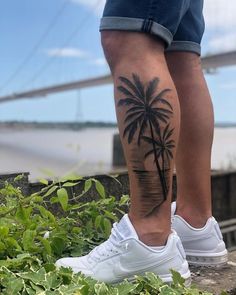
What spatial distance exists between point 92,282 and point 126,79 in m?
0.39

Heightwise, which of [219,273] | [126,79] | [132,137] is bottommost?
[219,273]

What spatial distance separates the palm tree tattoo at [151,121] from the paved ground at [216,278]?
20cm

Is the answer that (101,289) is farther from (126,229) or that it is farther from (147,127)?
(147,127)

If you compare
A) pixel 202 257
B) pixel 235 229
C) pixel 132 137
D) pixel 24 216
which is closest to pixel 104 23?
pixel 132 137

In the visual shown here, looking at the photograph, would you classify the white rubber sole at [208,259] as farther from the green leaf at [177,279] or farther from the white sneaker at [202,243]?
the green leaf at [177,279]

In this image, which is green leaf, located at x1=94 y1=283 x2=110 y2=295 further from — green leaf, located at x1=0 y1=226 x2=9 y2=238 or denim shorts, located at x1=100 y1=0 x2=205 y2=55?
denim shorts, located at x1=100 y1=0 x2=205 y2=55

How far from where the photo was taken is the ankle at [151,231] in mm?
881

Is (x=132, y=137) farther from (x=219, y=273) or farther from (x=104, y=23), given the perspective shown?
(x=219, y=273)

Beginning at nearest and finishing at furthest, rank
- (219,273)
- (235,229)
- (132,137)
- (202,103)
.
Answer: (132,137)
(219,273)
(202,103)
(235,229)

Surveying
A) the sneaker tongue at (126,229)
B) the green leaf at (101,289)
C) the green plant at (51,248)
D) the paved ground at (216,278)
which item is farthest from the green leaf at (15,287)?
the paved ground at (216,278)

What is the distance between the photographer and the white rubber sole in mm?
1050

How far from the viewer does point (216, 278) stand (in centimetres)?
97

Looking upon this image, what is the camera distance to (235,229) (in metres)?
3.49

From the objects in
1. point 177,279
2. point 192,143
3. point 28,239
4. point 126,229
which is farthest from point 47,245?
point 192,143
